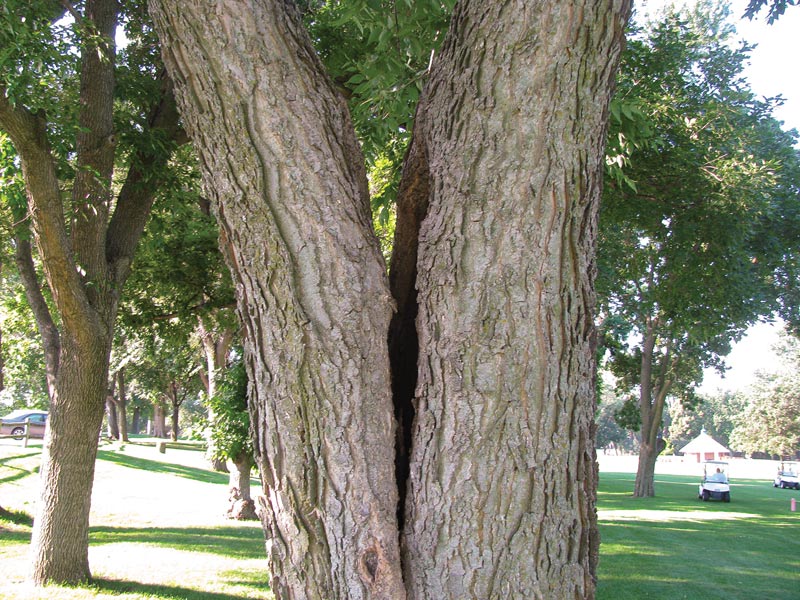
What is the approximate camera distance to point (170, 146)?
8203 millimetres

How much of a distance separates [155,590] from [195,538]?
453 centimetres

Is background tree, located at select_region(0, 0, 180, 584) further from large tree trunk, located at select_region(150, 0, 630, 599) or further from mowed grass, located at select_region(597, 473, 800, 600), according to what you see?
mowed grass, located at select_region(597, 473, 800, 600)

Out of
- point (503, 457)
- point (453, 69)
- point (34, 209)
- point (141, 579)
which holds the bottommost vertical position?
point (141, 579)

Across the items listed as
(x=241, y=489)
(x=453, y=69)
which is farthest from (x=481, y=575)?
(x=241, y=489)

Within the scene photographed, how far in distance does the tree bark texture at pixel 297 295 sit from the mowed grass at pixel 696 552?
28.0 ft

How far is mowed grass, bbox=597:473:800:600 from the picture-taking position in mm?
10383

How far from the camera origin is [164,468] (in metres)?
25.3

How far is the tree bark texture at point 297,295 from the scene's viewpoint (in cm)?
210

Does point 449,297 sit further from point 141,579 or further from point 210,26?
point 141,579

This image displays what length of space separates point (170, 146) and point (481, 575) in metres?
7.42

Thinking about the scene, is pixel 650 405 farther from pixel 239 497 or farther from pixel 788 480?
pixel 788 480

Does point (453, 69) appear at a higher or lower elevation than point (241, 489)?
higher

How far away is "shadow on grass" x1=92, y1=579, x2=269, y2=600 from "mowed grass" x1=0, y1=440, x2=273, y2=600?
0.01 m

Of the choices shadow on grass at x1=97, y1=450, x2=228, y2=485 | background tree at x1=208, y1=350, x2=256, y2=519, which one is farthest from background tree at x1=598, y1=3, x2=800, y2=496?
shadow on grass at x1=97, y1=450, x2=228, y2=485
